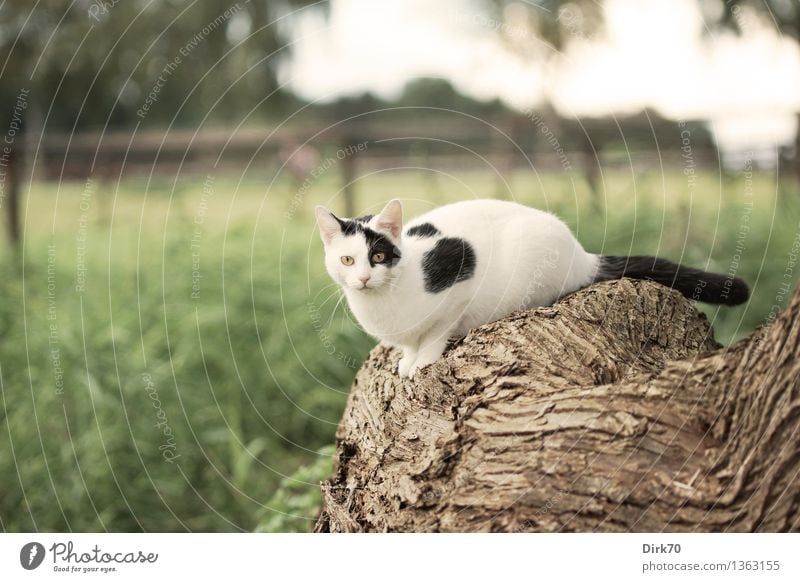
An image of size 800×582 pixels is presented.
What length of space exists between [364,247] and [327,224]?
0.16m

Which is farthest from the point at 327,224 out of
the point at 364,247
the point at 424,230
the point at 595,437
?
the point at 595,437

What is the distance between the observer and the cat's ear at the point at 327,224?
2.32 metres

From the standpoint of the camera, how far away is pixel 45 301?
4660mm

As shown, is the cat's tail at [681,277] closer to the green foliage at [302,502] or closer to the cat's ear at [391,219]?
the cat's ear at [391,219]

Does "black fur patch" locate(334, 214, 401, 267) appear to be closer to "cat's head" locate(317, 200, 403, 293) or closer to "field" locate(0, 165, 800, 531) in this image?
"cat's head" locate(317, 200, 403, 293)

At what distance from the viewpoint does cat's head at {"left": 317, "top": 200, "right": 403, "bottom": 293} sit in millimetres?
2311

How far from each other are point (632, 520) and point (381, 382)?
1.08 metres

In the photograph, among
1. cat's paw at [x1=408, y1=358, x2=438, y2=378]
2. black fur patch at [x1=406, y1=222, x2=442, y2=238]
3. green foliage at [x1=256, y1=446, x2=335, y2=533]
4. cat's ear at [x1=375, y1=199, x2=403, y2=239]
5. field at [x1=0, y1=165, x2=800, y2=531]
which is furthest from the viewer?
field at [x1=0, y1=165, x2=800, y2=531]

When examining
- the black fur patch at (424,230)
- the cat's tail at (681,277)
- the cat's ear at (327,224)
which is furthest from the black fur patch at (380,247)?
the cat's tail at (681,277)

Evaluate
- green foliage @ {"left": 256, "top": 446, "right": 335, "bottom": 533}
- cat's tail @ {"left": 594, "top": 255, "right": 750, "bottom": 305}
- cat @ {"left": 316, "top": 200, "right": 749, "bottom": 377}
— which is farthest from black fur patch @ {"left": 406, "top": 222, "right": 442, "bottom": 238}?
green foliage @ {"left": 256, "top": 446, "right": 335, "bottom": 533}

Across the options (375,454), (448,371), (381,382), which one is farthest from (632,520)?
(381,382)

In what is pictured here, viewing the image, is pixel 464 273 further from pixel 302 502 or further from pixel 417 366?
pixel 302 502

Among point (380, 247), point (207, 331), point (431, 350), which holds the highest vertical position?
point (380, 247)

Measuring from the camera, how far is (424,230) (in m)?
2.58
